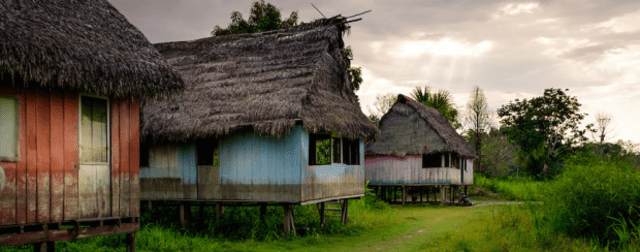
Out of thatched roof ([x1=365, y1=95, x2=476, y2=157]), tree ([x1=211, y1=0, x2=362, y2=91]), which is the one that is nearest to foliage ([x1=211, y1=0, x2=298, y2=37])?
tree ([x1=211, y1=0, x2=362, y2=91])

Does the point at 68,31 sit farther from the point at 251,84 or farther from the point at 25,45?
the point at 251,84

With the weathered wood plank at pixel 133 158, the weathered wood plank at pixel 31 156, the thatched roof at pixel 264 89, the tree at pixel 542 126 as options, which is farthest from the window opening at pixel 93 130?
the tree at pixel 542 126

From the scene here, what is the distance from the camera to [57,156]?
23.2 feet

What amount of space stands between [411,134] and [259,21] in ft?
29.8

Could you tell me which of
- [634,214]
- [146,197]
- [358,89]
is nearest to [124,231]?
[146,197]

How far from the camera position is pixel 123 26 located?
29.2 ft

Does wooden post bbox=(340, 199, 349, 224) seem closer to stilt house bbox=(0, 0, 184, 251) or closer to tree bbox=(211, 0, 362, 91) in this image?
stilt house bbox=(0, 0, 184, 251)

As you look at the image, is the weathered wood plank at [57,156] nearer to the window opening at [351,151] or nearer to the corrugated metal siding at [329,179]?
the corrugated metal siding at [329,179]

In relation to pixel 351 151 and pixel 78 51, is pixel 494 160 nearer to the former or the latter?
pixel 351 151

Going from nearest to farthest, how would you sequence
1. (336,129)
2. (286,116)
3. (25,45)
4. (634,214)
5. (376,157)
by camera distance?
1. (25,45)
2. (634,214)
3. (286,116)
4. (336,129)
5. (376,157)

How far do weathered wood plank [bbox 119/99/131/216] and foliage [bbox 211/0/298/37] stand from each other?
Result: 17322mm

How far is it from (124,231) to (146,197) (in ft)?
17.0

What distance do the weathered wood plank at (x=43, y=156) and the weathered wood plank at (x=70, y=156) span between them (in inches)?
9.3

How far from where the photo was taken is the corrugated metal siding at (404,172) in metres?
23.3
